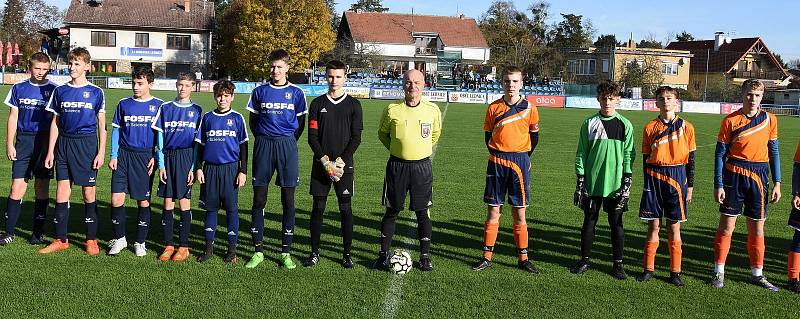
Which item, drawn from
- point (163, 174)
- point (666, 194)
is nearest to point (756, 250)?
point (666, 194)

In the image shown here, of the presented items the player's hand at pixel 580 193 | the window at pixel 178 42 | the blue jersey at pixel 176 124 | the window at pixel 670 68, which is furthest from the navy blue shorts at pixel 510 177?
the window at pixel 670 68

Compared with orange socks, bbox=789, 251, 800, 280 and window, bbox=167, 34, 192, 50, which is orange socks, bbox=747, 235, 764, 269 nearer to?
orange socks, bbox=789, 251, 800, 280

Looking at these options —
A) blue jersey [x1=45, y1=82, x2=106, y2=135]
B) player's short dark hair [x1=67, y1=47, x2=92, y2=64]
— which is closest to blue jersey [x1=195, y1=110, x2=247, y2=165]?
blue jersey [x1=45, y1=82, x2=106, y2=135]

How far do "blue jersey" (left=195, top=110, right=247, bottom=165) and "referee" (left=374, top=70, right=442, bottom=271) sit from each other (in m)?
1.36

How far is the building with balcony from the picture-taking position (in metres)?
69.3

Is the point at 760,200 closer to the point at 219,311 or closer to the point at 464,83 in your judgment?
the point at 219,311

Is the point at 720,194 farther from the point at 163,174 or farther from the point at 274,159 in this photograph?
the point at 163,174

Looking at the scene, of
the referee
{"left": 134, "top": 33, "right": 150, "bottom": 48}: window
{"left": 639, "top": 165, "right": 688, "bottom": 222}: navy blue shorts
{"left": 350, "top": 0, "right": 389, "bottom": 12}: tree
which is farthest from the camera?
{"left": 350, "top": 0, "right": 389, "bottom": 12}: tree

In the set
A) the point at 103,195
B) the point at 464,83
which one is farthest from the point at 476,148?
the point at 464,83

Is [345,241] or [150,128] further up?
[150,128]

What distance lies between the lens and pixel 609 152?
6.27m

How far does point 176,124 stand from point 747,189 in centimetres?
506

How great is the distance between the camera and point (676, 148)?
609 centimetres

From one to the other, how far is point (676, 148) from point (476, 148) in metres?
11.2
